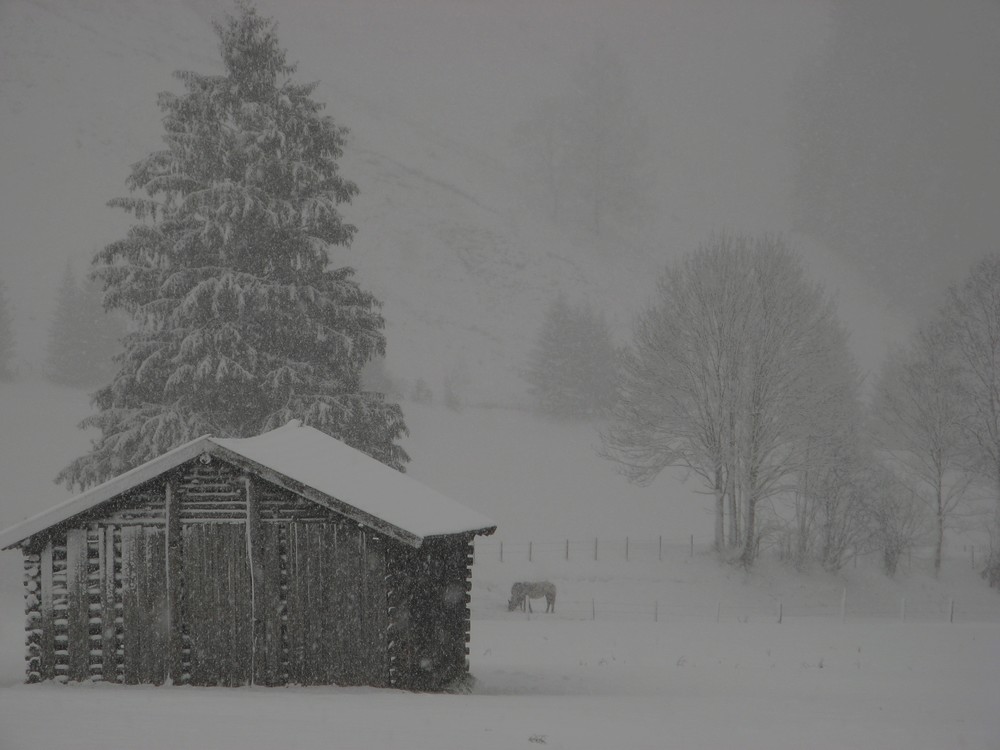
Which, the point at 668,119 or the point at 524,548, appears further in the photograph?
the point at 668,119

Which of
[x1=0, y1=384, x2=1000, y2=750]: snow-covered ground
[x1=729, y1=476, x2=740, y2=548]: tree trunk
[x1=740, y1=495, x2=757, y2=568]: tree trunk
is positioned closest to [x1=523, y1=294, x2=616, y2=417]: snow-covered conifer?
[x1=0, y1=384, x2=1000, y2=750]: snow-covered ground

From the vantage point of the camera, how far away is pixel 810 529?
30609 mm

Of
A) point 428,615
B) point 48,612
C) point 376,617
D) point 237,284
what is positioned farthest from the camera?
point 237,284

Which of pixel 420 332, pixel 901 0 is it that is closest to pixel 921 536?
pixel 420 332

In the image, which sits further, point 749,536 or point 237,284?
point 749,536

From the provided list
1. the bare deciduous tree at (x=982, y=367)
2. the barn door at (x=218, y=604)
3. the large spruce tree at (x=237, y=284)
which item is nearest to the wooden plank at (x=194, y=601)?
the barn door at (x=218, y=604)

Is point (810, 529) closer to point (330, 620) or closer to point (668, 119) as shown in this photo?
point (330, 620)

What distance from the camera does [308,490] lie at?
12.7 metres

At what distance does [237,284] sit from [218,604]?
1171cm

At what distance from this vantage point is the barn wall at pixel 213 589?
13.0 m

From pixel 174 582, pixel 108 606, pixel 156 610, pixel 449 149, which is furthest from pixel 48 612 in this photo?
pixel 449 149

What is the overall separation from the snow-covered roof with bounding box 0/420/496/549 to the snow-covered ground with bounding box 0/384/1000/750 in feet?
7.64

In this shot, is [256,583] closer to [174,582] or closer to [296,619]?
[296,619]

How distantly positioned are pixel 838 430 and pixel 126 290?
23.8 meters
